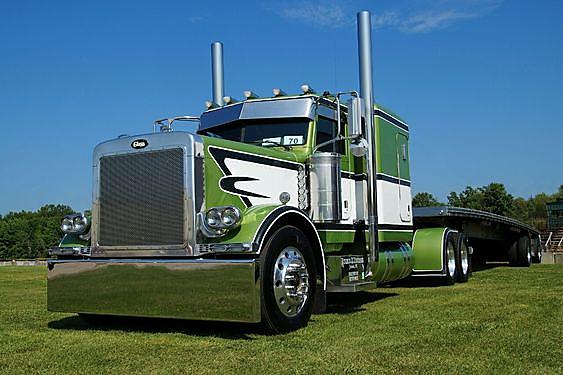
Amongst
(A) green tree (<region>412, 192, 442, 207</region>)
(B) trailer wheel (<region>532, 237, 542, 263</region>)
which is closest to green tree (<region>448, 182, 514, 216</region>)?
(A) green tree (<region>412, 192, 442, 207</region>)

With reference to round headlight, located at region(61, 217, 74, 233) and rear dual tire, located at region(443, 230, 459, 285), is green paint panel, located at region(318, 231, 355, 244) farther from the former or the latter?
rear dual tire, located at region(443, 230, 459, 285)

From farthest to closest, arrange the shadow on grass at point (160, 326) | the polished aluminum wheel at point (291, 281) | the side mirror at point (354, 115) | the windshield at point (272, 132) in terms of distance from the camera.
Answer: the windshield at point (272, 132) < the side mirror at point (354, 115) < the shadow on grass at point (160, 326) < the polished aluminum wheel at point (291, 281)

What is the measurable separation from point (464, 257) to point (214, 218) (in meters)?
9.50

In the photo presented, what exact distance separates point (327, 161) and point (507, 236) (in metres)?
15.0

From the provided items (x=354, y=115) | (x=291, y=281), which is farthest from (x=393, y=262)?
(x=291, y=281)

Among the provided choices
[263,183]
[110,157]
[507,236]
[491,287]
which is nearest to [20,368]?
[110,157]

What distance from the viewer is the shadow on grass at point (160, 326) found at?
6871 millimetres

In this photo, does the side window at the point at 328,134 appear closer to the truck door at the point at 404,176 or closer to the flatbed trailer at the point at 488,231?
the truck door at the point at 404,176

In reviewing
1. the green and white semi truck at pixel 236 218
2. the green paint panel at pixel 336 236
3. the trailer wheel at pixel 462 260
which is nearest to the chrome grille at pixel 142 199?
the green and white semi truck at pixel 236 218

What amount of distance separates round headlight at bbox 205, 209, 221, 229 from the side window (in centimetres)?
240

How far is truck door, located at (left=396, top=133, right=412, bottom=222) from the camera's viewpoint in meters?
10.8

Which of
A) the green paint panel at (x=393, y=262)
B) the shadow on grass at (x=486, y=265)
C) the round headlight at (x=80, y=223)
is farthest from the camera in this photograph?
the shadow on grass at (x=486, y=265)

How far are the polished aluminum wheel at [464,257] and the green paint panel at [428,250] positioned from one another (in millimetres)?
1116

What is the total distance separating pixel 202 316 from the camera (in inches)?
251
